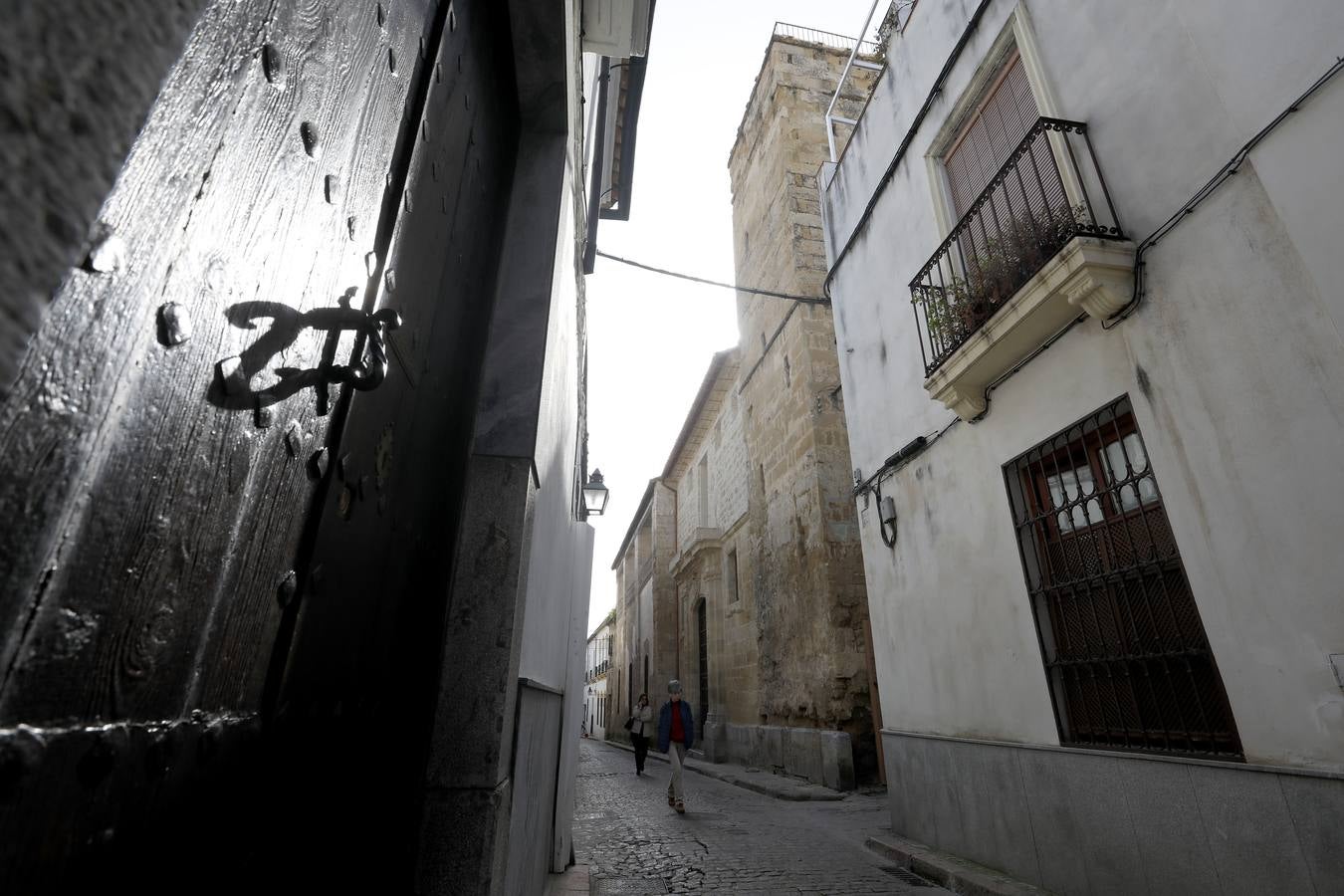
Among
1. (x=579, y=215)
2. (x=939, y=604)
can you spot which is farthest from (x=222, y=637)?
(x=939, y=604)

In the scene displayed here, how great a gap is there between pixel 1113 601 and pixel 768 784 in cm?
663

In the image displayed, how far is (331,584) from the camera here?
106 centimetres

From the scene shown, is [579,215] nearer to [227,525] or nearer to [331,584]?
[331,584]

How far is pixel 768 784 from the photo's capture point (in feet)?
30.2

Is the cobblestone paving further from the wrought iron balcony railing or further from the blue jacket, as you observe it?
the wrought iron balcony railing

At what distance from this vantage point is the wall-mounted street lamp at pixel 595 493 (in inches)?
325

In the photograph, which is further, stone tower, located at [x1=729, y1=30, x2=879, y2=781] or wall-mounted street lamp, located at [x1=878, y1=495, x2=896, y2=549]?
stone tower, located at [x1=729, y1=30, x2=879, y2=781]

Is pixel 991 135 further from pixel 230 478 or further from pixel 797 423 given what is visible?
pixel 797 423

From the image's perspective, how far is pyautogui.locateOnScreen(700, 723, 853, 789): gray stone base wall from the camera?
28.7 ft

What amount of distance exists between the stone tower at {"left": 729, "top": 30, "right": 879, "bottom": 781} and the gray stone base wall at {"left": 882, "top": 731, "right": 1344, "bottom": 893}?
4.24m

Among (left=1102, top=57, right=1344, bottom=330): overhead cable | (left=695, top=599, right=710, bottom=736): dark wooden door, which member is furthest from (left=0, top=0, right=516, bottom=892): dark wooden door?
(left=695, top=599, right=710, bottom=736): dark wooden door

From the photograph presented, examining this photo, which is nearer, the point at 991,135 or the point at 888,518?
the point at 991,135

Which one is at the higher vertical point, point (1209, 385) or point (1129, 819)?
point (1209, 385)

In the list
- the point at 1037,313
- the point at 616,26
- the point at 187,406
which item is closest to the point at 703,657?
the point at 1037,313
